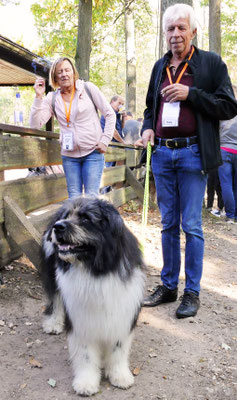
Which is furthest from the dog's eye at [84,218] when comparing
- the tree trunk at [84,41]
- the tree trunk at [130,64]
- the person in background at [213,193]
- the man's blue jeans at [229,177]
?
the tree trunk at [130,64]

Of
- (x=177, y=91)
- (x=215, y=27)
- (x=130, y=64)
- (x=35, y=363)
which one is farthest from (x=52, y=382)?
(x=130, y=64)

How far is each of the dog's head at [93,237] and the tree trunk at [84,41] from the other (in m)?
6.38

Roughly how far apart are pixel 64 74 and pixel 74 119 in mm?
488

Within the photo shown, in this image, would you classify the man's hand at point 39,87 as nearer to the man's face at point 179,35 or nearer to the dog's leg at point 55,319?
the man's face at point 179,35

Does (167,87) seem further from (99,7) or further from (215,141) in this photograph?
(99,7)

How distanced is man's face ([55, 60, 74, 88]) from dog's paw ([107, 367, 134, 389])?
9.64ft

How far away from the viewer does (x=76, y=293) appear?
2328mm

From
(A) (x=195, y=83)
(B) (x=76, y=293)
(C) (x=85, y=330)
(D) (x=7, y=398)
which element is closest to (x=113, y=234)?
(B) (x=76, y=293)

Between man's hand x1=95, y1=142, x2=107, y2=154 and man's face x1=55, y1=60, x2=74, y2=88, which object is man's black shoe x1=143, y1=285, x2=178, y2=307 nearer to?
man's hand x1=95, y1=142, x2=107, y2=154

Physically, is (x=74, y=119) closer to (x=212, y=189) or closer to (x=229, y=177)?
(x=229, y=177)

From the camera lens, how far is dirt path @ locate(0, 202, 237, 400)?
2.45m

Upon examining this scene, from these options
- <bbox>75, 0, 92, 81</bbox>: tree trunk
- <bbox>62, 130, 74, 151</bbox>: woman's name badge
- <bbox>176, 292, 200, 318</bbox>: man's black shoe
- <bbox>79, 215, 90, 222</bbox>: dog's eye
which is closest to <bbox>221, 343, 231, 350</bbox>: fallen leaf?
<bbox>176, 292, 200, 318</bbox>: man's black shoe

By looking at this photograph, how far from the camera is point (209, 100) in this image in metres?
3.06

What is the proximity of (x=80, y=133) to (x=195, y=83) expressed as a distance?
A: 1.45m
